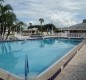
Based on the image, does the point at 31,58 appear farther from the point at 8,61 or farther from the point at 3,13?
the point at 3,13

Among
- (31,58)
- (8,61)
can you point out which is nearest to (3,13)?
(31,58)

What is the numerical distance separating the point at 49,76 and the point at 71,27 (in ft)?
152

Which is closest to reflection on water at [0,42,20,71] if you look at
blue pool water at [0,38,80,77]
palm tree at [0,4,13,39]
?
blue pool water at [0,38,80,77]

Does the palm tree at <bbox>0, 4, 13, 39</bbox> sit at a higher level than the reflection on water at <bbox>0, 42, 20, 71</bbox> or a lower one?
higher

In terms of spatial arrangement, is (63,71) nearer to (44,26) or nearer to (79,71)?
(79,71)

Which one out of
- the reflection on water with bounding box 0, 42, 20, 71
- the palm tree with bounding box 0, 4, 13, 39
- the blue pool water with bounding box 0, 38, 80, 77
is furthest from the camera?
the palm tree with bounding box 0, 4, 13, 39

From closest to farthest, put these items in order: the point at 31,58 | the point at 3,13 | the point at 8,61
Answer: the point at 8,61, the point at 31,58, the point at 3,13

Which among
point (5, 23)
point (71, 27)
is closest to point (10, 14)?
point (5, 23)

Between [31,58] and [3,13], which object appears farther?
[3,13]

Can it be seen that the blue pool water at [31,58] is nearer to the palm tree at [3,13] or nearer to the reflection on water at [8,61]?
Result: the reflection on water at [8,61]

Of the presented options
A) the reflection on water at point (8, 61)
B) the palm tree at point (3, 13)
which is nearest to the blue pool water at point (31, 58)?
the reflection on water at point (8, 61)

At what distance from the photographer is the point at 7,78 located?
204 inches

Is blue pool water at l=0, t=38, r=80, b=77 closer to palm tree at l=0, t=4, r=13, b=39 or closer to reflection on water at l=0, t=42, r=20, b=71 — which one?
reflection on water at l=0, t=42, r=20, b=71

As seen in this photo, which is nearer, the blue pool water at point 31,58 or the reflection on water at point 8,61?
the blue pool water at point 31,58
